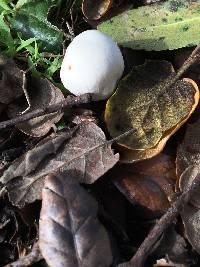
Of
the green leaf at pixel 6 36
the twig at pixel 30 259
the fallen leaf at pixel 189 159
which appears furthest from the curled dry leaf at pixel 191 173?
the green leaf at pixel 6 36

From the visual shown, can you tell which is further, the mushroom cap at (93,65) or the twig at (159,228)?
the mushroom cap at (93,65)

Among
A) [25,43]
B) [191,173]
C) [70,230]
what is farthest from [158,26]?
[70,230]

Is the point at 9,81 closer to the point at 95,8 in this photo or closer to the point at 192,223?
the point at 95,8

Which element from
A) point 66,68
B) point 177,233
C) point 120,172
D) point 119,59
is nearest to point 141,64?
point 119,59

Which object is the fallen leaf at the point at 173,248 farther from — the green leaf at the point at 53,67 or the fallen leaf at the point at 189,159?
the green leaf at the point at 53,67

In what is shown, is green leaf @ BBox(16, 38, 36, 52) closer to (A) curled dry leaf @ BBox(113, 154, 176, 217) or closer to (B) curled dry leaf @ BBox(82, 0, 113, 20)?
(B) curled dry leaf @ BBox(82, 0, 113, 20)

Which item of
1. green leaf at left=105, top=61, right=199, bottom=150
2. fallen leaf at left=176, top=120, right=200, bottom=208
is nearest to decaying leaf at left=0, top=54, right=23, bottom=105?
green leaf at left=105, top=61, right=199, bottom=150
